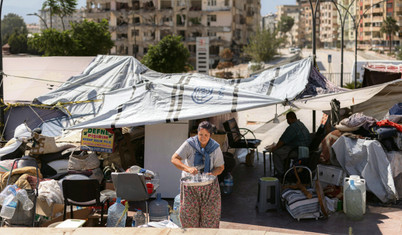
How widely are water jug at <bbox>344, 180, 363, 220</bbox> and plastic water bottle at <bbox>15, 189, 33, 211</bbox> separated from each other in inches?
199

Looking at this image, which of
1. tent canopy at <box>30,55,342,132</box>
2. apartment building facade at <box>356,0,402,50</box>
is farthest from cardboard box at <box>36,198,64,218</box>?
apartment building facade at <box>356,0,402,50</box>

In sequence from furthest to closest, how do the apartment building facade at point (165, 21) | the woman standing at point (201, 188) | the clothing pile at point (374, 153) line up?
the apartment building facade at point (165, 21) → the clothing pile at point (374, 153) → the woman standing at point (201, 188)

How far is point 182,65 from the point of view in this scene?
55.6 metres

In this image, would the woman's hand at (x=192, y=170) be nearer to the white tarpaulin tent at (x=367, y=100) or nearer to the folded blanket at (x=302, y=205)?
the folded blanket at (x=302, y=205)

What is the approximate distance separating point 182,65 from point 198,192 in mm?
49584

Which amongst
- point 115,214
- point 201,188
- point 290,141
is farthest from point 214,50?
point 201,188

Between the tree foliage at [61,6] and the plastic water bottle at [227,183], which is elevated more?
the tree foliage at [61,6]

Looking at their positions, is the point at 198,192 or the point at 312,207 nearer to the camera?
the point at 198,192

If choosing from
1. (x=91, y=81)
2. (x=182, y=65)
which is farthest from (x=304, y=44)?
(x=91, y=81)

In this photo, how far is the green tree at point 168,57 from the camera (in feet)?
180

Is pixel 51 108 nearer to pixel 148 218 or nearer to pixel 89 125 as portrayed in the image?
pixel 89 125

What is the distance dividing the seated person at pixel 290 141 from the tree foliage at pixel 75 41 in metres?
41.4

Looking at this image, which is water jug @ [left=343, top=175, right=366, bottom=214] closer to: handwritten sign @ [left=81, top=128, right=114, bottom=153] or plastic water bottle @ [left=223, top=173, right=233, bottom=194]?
plastic water bottle @ [left=223, top=173, right=233, bottom=194]

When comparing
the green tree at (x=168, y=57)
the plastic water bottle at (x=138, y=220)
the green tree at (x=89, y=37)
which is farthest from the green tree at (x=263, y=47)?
the plastic water bottle at (x=138, y=220)
